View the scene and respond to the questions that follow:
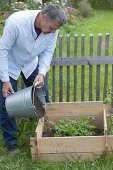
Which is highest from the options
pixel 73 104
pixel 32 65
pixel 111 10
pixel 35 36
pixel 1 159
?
pixel 35 36

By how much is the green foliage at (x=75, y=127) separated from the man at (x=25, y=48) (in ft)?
1.62

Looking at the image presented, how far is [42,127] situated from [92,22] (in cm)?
743

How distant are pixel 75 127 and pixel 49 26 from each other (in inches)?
49.3

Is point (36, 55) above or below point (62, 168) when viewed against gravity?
above

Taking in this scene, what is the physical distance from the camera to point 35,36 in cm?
442

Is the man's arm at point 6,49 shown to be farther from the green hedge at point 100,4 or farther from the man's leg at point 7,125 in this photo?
the green hedge at point 100,4

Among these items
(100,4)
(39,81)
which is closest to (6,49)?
(39,81)

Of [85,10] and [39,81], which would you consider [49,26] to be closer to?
[39,81]

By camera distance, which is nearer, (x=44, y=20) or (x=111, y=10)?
(x=44, y=20)

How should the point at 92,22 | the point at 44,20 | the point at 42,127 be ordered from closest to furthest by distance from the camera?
the point at 44,20 < the point at 42,127 < the point at 92,22

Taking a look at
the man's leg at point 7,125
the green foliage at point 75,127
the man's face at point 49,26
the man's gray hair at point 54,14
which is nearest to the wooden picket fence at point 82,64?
the green foliage at point 75,127

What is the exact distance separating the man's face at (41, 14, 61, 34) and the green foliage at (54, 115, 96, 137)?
1.13 m

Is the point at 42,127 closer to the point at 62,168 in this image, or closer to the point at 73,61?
the point at 62,168

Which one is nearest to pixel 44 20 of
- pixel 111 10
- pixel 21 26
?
pixel 21 26
